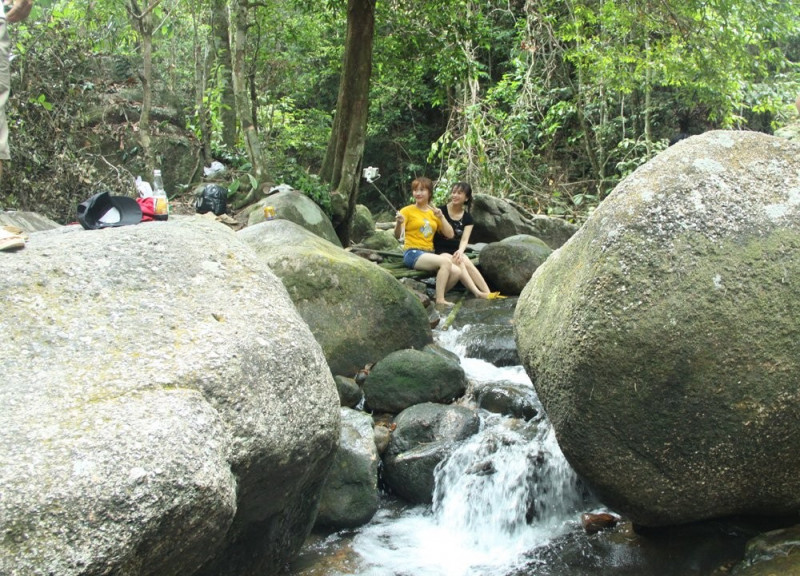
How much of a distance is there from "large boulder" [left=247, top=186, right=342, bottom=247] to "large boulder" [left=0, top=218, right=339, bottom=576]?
18.3 ft

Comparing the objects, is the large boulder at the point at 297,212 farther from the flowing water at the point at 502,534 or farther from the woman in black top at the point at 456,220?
the flowing water at the point at 502,534

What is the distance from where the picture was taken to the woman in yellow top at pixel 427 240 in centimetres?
873

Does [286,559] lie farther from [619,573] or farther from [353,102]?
[353,102]

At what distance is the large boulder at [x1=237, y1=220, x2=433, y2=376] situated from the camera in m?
5.99

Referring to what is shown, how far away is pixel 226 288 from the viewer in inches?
128

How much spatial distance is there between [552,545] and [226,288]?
2.33 meters

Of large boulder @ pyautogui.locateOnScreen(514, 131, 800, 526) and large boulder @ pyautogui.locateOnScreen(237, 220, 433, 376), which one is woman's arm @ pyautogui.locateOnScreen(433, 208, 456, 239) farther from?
large boulder @ pyautogui.locateOnScreen(514, 131, 800, 526)

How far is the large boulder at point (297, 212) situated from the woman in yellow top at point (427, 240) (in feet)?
3.21

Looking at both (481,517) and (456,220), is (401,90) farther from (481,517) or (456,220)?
(481,517)

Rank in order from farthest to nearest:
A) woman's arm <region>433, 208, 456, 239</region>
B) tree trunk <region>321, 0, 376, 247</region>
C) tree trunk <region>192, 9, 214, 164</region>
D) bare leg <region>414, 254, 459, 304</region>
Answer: tree trunk <region>192, 9, 214, 164</region> < tree trunk <region>321, 0, 376, 247</region> < woman's arm <region>433, 208, 456, 239</region> < bare leg <region>414, 254, 459, 304</region>

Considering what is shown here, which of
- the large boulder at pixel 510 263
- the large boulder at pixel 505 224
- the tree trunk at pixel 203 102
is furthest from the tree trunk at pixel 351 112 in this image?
the large boulder at pixel 510 263

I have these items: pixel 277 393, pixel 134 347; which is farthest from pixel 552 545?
pixel 134 347

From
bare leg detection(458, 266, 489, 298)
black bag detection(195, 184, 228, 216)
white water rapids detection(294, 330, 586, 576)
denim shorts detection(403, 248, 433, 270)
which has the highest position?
black bag detection(195, 184, 228, 216)

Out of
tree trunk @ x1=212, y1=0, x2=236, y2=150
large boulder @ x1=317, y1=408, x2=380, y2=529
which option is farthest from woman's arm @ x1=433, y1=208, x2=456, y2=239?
large boulder @ x1=317, y1=408, x2=380, y2=529
